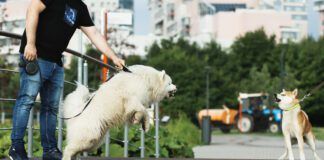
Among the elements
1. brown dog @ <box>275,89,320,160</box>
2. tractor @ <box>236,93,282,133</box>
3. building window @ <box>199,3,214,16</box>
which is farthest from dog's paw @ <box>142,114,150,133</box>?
building window @ <box>199,3,214,16</box>

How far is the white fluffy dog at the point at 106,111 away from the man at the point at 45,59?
210 millimetres

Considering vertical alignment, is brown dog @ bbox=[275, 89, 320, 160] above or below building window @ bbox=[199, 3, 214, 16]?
below

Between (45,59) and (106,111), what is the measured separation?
0.70 metres

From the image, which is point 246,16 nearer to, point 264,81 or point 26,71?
point 264,81

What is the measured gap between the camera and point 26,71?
5.55m

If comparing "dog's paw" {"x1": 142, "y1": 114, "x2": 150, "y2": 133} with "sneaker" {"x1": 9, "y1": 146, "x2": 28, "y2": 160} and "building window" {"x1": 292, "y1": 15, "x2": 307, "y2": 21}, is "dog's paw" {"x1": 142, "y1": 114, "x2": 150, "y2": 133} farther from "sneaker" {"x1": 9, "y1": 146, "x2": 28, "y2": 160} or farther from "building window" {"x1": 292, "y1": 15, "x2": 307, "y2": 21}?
"building window" {"x1": 292, "y1": 15, "x2": 307, "y2": 21}

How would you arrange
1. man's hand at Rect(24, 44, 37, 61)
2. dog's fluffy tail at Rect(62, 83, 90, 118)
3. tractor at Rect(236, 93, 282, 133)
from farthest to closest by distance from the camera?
tractor at Rect(236, 93, 282, 133), dog's fluffy tail at Rect(62, 83, 90, 118), man's hand at Rect(24, 44, 37, 61)

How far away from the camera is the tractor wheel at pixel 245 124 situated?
3985cm

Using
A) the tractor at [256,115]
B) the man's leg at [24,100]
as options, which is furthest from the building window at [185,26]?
the man's leg at [24,100]

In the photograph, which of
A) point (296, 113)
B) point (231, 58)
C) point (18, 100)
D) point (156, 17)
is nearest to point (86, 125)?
point (18, 100)

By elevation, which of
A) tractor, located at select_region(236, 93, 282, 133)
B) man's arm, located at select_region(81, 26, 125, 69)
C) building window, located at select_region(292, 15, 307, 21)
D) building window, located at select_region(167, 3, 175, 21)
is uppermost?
building window, located at select_region(292, 15, 307, 21)

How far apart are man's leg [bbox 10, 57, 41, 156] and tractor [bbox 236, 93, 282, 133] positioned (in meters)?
34.7

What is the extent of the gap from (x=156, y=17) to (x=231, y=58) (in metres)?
83.7

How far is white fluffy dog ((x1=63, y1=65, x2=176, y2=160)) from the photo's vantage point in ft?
18.5
